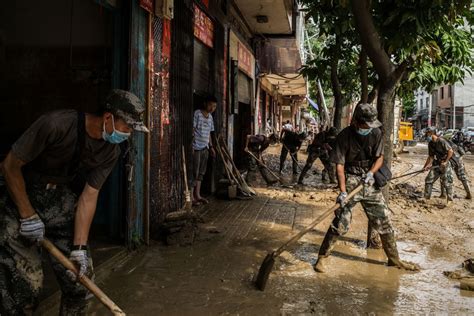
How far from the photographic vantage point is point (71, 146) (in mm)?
2605

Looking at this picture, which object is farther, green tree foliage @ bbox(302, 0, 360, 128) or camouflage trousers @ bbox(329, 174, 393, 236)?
green tree foliage @ bbox(302, 0, 360, 128)

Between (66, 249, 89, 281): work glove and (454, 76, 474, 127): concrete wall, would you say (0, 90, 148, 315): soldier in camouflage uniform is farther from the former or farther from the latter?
(454, 76, 474, 127): concrete wall

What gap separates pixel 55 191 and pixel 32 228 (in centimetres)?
35

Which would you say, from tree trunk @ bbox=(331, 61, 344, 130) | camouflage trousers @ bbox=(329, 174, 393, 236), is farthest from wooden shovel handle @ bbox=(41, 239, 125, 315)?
tree trunk @ bbox=(331, 61, 344, 130)

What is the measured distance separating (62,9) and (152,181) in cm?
253

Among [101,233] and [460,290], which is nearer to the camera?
[460,290]

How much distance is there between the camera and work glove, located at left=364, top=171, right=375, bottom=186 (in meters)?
4.81

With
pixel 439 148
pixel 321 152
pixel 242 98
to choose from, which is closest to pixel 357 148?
pixel 439 148

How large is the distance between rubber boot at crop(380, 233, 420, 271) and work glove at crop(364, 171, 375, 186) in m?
0.62

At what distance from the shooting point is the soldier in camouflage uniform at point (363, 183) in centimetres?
489

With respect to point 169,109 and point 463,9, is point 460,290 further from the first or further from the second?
point 169,109

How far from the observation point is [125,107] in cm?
262

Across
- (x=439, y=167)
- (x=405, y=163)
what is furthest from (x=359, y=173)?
(x=405, y=163)

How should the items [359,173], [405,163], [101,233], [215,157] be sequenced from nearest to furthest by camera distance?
1. [359,173]
2. [101,233]
3. [215,157]
4. [405,163]
